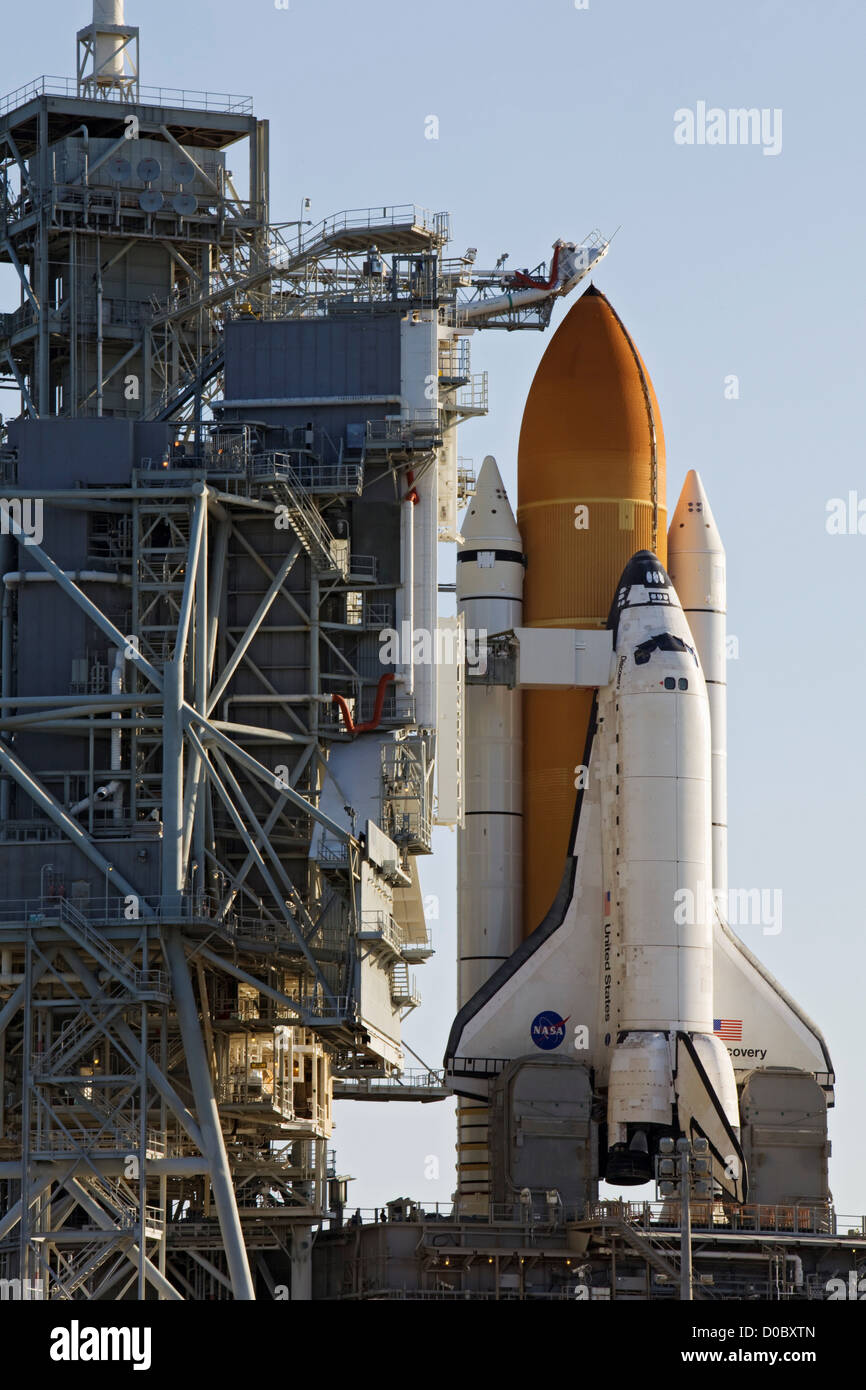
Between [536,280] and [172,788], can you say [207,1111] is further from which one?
[536,280]

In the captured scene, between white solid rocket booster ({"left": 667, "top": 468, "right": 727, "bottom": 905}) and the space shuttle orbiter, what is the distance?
0.17 feet

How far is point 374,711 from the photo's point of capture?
54.2 meters

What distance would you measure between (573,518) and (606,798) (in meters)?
6.70

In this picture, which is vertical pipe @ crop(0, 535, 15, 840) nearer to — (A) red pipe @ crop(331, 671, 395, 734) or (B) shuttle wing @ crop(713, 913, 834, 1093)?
(A) red pipe @ crop(331, 671, 395, 734)

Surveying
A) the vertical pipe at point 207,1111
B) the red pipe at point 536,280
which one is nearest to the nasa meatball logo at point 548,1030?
the vertical pipe at point 207,1111

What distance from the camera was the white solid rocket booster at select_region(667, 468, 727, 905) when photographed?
5934 cm

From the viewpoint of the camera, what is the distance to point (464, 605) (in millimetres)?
59906

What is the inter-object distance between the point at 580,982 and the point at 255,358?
1420 cm

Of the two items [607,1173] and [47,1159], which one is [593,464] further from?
[47,1159]

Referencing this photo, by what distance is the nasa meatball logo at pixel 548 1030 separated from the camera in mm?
56438

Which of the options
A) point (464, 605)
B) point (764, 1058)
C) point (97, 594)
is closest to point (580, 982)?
point (764, 1058)

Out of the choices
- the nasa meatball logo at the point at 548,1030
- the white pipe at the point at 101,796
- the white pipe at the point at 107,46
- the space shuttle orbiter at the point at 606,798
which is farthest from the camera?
the white pipe at the point at 107,46

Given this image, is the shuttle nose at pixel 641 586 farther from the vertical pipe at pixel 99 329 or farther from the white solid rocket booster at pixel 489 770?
the vertical pipe at pixel 99 329

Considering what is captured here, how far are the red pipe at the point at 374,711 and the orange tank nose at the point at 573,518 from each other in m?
6.12
